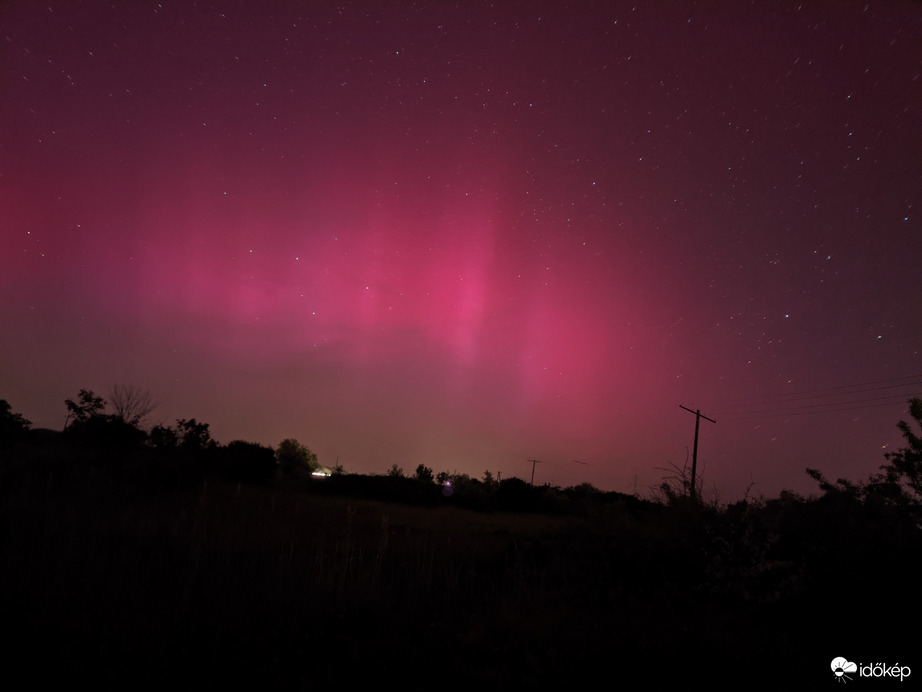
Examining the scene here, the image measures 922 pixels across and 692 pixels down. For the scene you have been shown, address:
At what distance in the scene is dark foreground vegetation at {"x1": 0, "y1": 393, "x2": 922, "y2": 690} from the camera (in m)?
4.00

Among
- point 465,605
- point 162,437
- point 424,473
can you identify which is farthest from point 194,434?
point 465,605

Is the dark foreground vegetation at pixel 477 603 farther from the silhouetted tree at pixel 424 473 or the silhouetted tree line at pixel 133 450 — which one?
the silhouetted tree at pixel 424 473

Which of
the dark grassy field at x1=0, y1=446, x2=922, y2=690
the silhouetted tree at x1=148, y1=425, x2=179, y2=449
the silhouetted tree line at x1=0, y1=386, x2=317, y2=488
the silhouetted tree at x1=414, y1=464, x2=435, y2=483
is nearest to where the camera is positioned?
the dark grassy field at x1=0, y1=446, x2=922, y2=690

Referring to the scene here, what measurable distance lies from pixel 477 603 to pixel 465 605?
0.16 m

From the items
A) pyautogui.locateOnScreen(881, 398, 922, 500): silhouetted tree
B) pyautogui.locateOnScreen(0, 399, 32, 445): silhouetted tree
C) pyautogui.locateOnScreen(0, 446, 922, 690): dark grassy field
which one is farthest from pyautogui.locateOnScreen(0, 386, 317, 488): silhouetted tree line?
pyautogui.locateOnScreen(881, 398, 922, 500): silhouetted tree

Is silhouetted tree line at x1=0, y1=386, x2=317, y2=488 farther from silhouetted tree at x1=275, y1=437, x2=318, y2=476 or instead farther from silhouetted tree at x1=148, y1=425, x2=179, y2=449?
silhouetted tree at x1=275, y1=437, x2=318, y2=476

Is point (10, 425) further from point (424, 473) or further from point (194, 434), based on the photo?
point (424, 473)

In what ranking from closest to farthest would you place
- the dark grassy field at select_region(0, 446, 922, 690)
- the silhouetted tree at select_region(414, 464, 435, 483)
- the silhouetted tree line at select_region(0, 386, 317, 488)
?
the dark grassy field at select_region(0, 446, 922, 690), the silhouetted tree line at select_region(0, 386, 317, 488), the silhouetted tree at select_region(414, 464, 435, 483)

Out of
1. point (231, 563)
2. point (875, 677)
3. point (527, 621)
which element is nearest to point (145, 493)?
point (231, 563)

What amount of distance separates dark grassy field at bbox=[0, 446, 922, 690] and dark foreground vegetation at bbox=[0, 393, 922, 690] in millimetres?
26

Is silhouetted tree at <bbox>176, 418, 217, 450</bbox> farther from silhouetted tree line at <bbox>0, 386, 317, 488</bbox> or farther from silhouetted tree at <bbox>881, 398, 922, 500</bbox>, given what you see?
silhouetted tree at <bbox>881, 398, 922, 500</bbox>

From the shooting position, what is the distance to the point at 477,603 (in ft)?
20.2

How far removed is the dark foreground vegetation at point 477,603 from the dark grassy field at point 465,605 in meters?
0.03

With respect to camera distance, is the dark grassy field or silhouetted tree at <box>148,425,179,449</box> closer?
the dark grassy field
